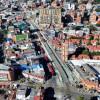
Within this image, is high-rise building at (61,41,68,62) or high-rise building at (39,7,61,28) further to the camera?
high-rise building at (39,7,61,28)

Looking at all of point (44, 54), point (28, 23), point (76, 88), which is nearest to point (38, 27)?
point (28, 23)

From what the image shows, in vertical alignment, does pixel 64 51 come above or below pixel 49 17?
above

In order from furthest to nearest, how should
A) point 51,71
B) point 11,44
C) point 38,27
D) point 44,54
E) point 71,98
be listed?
point 38,27 < point 11,44 < point 44,54 < point 51,71 < point 71,98

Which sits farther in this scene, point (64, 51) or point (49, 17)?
point (49, 17)

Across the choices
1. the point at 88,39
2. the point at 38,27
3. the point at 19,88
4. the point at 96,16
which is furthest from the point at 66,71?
the point at 96,16

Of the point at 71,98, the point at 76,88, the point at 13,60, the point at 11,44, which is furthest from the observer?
the point at 11,44

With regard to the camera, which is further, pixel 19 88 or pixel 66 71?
pixel 66 71

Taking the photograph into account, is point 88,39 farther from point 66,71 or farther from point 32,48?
point 66,71

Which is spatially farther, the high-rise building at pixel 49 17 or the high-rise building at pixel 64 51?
the high-rise building at pixel 49 17
